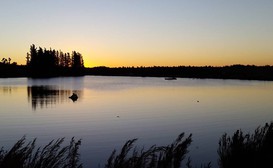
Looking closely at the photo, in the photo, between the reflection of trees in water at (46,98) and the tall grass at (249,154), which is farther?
the reflection of trees in water at (46,98)

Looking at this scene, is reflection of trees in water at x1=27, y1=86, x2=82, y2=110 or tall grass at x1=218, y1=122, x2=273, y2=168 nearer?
tall grass at x1=218, y1=122, x2=273, y2=168

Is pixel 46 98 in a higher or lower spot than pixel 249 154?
lower

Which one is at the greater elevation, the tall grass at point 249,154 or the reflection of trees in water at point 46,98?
the tall grass at point 249,154

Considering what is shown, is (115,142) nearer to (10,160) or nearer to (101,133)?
(101,133)

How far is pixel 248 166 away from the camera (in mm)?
9828

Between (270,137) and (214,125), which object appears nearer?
(270,137)

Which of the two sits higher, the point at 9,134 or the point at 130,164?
the point at 130,164

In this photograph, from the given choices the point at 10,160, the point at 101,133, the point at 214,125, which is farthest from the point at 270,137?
the point at 214,125

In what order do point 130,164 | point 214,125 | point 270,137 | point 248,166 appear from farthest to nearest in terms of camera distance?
point 214,125, point 270,137, point 248,166, point 130,164

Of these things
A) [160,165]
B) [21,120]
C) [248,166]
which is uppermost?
[160,165]

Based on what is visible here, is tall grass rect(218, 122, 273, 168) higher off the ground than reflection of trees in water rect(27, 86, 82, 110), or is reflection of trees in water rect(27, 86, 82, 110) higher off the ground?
tall grass rect(218, 122, 273, 168)

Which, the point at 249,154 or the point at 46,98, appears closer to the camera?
the point at 249,154

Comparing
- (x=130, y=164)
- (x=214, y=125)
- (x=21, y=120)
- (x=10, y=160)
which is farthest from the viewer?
(x=21, y=120)

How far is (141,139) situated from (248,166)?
1607cm
